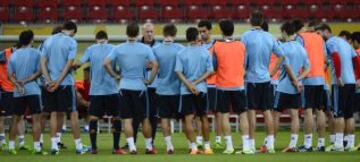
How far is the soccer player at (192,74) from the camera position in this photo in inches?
511

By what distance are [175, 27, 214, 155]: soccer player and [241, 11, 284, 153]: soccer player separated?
0.64 m

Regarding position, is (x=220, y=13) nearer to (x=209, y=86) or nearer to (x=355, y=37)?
(x=355, y=37)

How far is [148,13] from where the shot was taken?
2884cm

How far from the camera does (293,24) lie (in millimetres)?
13648

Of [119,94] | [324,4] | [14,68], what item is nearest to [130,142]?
[119,94]

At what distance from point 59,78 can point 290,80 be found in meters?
3.67

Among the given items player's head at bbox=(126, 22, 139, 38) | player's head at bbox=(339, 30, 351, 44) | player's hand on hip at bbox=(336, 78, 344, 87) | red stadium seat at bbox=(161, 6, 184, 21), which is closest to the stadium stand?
red stadium seat at bbox=(161, 6, 184, 21)

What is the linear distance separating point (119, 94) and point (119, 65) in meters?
0.46

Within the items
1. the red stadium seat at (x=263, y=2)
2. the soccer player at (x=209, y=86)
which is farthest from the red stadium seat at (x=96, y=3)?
the soccer player at (x=209, y=86)

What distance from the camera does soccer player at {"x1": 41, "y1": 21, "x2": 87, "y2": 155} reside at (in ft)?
42.9

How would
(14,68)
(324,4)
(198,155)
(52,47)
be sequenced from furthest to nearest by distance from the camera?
(324,4), (14,68), (52,47), (198,155)

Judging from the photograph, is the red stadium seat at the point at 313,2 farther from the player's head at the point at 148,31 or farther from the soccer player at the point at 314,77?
the player's head at the point at 148,31

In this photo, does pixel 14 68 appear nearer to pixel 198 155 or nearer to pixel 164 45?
pixel 164 45

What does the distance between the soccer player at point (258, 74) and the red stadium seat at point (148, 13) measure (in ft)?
51.7
